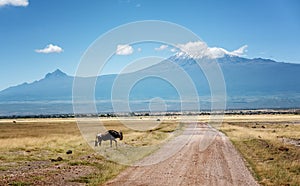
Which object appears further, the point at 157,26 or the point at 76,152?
the point at 76,152

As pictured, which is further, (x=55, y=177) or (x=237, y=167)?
(x=237, y=167)

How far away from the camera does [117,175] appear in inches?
708

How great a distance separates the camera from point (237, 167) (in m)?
20.8

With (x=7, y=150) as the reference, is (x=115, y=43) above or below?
above

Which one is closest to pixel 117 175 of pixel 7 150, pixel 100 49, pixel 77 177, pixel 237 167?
pixel 77 177

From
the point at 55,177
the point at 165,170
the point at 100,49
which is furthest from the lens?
the point at 100,49

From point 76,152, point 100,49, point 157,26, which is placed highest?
point 157,26

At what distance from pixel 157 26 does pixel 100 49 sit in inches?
230

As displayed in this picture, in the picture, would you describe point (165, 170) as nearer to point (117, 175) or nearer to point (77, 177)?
point (117, 175)

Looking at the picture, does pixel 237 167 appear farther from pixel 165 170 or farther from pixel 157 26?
pixel 157 26

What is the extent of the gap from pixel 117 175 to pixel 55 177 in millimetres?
2655

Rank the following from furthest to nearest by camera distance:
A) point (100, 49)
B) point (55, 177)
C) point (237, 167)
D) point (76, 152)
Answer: point (76, 152), point (100, 49), point (237, 167), point (55, 177)

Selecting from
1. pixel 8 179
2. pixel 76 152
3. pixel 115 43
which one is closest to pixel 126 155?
pixel 76 152

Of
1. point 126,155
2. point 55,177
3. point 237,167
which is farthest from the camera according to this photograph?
point 126,155
